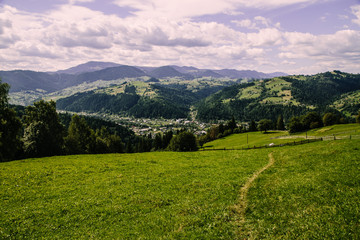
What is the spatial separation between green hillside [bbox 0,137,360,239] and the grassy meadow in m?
0.07

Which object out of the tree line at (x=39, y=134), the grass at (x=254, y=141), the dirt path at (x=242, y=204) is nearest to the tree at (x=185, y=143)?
the grass at (x=254, y=141)

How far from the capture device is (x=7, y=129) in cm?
4616

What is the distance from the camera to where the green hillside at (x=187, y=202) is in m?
15.3

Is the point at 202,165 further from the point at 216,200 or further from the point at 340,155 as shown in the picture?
the point at 340,155

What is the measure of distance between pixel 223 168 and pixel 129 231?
21204 mm

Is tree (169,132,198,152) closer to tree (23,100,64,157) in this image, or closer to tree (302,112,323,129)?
tree (23,100,64,157)

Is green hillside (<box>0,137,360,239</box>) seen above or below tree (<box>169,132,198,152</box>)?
above

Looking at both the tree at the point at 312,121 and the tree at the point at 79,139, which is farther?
the tree at the point at 312,121

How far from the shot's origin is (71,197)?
22938mm

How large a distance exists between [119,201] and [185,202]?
779cm

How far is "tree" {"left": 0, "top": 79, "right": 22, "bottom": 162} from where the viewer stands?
45.2 meters

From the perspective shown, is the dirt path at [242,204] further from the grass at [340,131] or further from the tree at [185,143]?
the tree at [185,143]

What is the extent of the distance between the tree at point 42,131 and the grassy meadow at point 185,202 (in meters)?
21.6

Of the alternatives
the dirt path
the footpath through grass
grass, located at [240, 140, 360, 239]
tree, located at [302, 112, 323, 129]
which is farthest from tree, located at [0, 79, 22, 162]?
tree, located at [302, 112, 323, 129]
